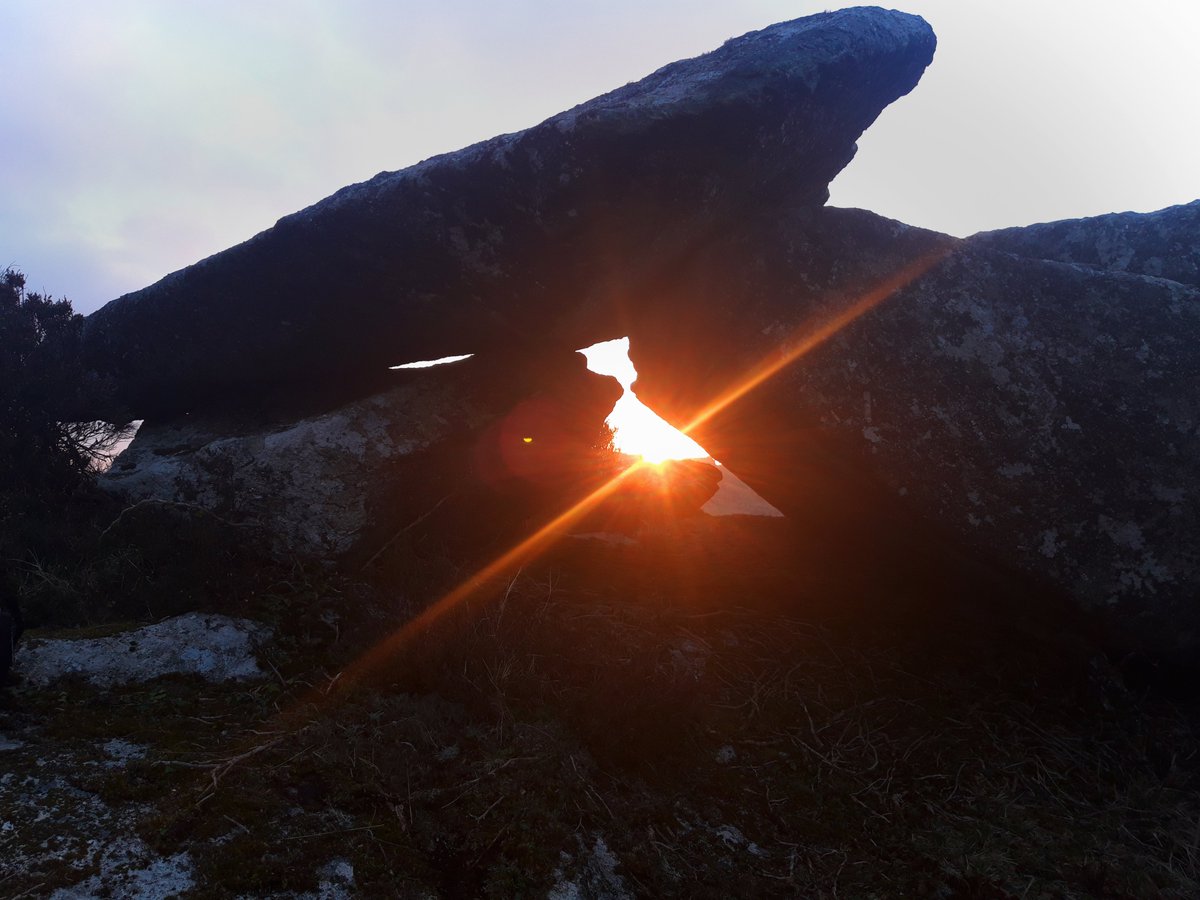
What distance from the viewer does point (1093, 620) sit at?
510cm

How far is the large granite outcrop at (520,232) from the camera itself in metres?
5.89

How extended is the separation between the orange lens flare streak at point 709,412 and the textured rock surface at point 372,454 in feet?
2.75

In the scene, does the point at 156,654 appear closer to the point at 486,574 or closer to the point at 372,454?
the point at 372,454

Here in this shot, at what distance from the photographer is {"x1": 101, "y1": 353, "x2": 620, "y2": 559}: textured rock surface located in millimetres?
6309

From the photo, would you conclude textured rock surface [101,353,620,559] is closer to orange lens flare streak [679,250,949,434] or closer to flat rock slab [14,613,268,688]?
flat rock slab [14,613,268,688]

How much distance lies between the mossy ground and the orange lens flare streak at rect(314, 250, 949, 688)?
5.1 inches

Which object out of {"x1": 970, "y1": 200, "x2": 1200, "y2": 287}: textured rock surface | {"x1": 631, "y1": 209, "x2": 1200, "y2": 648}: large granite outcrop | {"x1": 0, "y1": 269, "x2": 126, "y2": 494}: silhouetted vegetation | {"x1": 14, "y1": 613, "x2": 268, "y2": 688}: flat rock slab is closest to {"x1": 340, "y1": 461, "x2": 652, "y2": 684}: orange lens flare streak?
{"x1": 14, "y1": 613, "x2": 268, "y2": 688}: flat rock slab

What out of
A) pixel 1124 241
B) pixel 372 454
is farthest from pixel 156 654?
pixel 1124 241

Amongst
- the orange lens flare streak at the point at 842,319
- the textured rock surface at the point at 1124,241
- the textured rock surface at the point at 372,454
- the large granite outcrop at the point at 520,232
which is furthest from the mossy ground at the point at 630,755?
the textured rock surface at the point at 1124,241

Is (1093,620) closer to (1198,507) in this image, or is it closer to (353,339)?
(1198,507)

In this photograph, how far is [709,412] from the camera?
6.48 m

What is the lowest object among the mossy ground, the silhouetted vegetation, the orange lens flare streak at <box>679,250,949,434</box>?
the mossy ground

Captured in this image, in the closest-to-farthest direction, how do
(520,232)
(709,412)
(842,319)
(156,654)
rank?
1. (156,654)
2. (842,319)
3. (520,232)
4. (709,412)

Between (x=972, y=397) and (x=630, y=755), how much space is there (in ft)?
11.1
